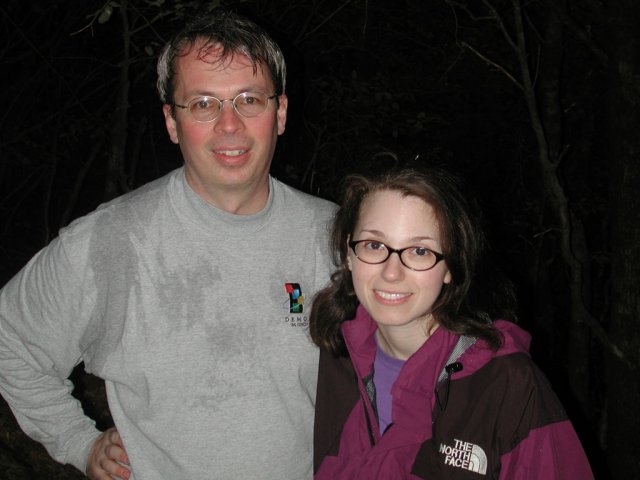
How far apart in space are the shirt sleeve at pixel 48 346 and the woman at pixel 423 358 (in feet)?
2.84

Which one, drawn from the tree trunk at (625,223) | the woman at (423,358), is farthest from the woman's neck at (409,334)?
the tree trunk at (625,223)

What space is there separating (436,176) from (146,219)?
1060 millimetres

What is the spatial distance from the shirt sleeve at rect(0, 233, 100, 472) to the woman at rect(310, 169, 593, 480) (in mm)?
865

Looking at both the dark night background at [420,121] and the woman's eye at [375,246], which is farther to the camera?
the dark night background at [420,121]

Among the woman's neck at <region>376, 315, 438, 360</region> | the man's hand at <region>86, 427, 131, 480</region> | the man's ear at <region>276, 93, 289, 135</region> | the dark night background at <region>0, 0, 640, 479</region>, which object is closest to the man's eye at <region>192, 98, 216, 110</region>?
the man's ear at <region>276, 93, 289, 135</region>

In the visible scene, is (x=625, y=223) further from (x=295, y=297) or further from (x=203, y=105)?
(x=203, y=105)

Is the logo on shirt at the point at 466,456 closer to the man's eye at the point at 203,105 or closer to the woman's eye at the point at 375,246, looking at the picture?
the woman's eye at the point at 375,246

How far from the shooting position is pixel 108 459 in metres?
2.10

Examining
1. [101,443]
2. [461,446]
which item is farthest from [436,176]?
[101,443]

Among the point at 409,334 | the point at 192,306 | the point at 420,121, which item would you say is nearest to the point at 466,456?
the point at 409,334

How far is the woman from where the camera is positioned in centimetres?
179

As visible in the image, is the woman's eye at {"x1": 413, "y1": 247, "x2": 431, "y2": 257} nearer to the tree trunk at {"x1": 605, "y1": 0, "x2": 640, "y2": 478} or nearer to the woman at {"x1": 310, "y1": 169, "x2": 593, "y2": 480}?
the woman at {"x1": 310, "y1": 169, "x2": 593, "y2": 480}

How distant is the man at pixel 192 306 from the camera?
1.97 metres

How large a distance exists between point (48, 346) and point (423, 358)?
4.40ft
